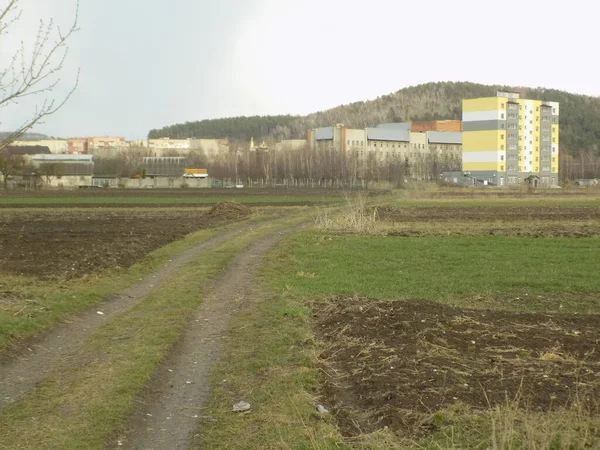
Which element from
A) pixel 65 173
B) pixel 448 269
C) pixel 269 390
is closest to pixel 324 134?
pixel 65 173

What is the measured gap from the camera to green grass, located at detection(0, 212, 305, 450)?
7.71 m

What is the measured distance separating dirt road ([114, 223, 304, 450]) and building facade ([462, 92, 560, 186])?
108 m

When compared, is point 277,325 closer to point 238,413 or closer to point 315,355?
point 315,355

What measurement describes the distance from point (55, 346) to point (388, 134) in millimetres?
173768

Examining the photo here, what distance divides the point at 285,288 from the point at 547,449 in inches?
482

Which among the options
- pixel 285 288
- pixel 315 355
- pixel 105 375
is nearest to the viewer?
pixel 105 375

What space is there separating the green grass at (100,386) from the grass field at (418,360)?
1151 mm

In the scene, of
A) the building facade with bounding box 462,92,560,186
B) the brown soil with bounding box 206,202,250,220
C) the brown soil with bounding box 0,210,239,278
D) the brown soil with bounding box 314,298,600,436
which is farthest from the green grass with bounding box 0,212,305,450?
the building facade with bounding box 462,92,560,186

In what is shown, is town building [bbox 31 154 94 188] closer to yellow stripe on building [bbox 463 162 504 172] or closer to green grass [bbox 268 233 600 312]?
yellow stripe on building [bbox 463 162 504 172]

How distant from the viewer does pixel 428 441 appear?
700cm

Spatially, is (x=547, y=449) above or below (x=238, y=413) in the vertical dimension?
above

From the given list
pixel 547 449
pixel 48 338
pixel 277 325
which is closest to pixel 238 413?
pixel 547 449

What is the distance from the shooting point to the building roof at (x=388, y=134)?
17900cm

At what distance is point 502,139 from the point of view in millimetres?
118562
